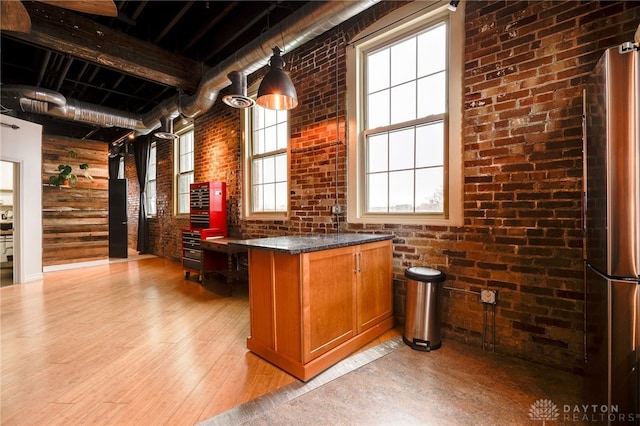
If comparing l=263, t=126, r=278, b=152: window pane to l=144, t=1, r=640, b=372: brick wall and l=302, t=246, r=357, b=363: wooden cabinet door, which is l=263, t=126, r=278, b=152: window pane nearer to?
l=144, t=1, r=640, b=372: brick wall

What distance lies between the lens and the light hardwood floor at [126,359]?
1.88m

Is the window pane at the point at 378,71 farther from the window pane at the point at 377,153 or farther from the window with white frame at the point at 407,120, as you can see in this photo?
the window pane at the point at 377,153

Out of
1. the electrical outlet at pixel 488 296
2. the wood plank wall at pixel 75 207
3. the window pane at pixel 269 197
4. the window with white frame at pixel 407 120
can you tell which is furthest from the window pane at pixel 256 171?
the wood plank wall at pixel 75 207

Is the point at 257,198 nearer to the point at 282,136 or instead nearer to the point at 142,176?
the point at 282,136

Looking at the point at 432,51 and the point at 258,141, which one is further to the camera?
the point at 258,141

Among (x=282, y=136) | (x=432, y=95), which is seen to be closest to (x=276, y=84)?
(x=432, y=95)

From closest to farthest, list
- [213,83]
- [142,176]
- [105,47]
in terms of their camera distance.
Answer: [105,47]
[213,83]
[142,176]

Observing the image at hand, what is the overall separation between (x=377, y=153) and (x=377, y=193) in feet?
1.65

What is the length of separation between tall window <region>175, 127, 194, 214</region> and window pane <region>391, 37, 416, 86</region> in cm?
548

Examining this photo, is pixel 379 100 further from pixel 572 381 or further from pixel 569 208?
pixel 572 381

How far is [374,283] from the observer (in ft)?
9.48

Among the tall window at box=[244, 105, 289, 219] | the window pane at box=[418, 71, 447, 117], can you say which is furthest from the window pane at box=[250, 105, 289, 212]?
the window pane at box=[418, 71, 447, 117]

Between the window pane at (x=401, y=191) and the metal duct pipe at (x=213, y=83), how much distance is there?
1.77 metres

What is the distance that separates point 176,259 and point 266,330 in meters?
6.20
